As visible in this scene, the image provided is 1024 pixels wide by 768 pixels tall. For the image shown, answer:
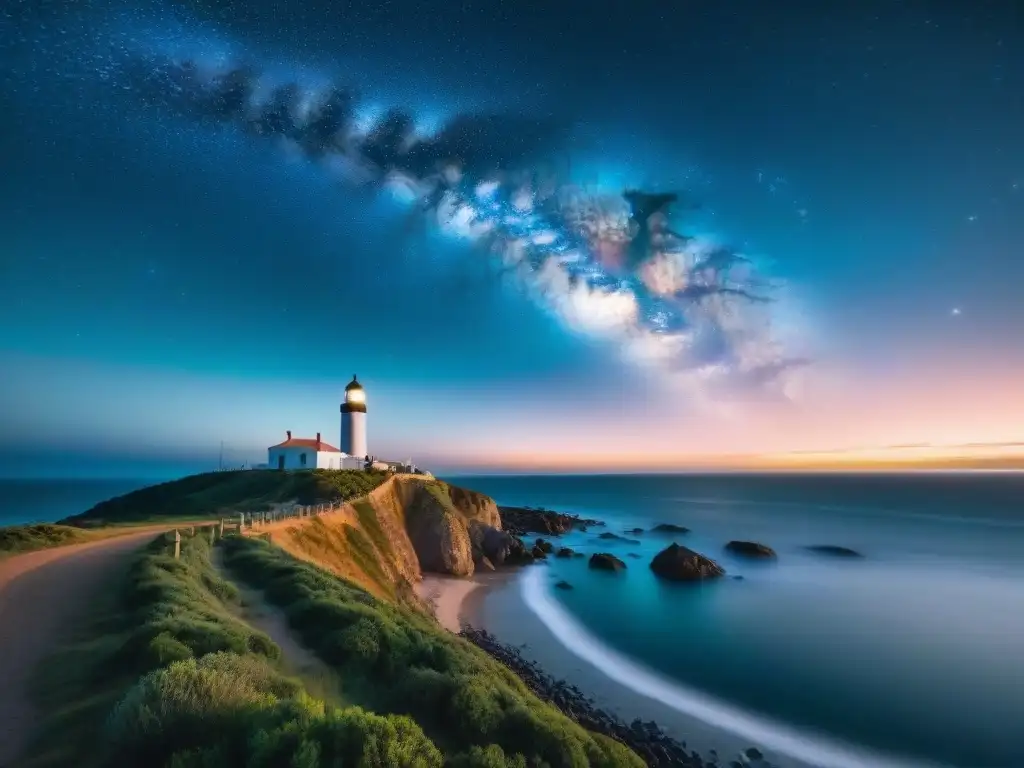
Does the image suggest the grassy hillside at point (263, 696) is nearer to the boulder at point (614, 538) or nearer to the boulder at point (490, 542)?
the boulder at point (490, 542)

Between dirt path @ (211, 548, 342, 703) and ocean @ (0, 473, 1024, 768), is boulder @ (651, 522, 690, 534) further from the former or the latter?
dirt path @ (211, 548, 342, 703)

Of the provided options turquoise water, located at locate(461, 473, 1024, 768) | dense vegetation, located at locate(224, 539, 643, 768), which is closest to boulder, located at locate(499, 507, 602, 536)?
turquoise water, located at locate(461, 473, 1024, 768)

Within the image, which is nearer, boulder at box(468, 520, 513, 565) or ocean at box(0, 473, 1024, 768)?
ocean at box(0, 473, 1024, 768)

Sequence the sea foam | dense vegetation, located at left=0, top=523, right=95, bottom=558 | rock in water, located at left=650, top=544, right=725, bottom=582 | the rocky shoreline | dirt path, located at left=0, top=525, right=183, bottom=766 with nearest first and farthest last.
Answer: dirt path, located at left=0, top=525, right=183, bottom=766, the rocky shoreline, the sea foam, dense vegetation, located at left=0, top=523, right=95, bottom=558, rock in water, located at left=650, top=544, right=725, bottom=582

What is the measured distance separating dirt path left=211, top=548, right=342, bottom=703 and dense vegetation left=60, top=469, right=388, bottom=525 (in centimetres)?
2398

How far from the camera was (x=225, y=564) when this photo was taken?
20203 mm

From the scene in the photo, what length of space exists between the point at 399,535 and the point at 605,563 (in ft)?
66.9

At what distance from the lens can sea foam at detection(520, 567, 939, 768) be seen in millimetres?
18672

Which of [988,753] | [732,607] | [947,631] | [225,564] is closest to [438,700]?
[225,564]

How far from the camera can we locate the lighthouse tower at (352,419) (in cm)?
6000

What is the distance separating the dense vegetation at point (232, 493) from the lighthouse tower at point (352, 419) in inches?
312

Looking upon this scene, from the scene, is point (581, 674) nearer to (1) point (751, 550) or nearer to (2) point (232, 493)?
(2) point (232, 493)

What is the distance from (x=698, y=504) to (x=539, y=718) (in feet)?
435

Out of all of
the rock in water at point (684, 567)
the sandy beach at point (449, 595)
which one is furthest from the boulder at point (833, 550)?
the sandy beach at point (449, 595)
